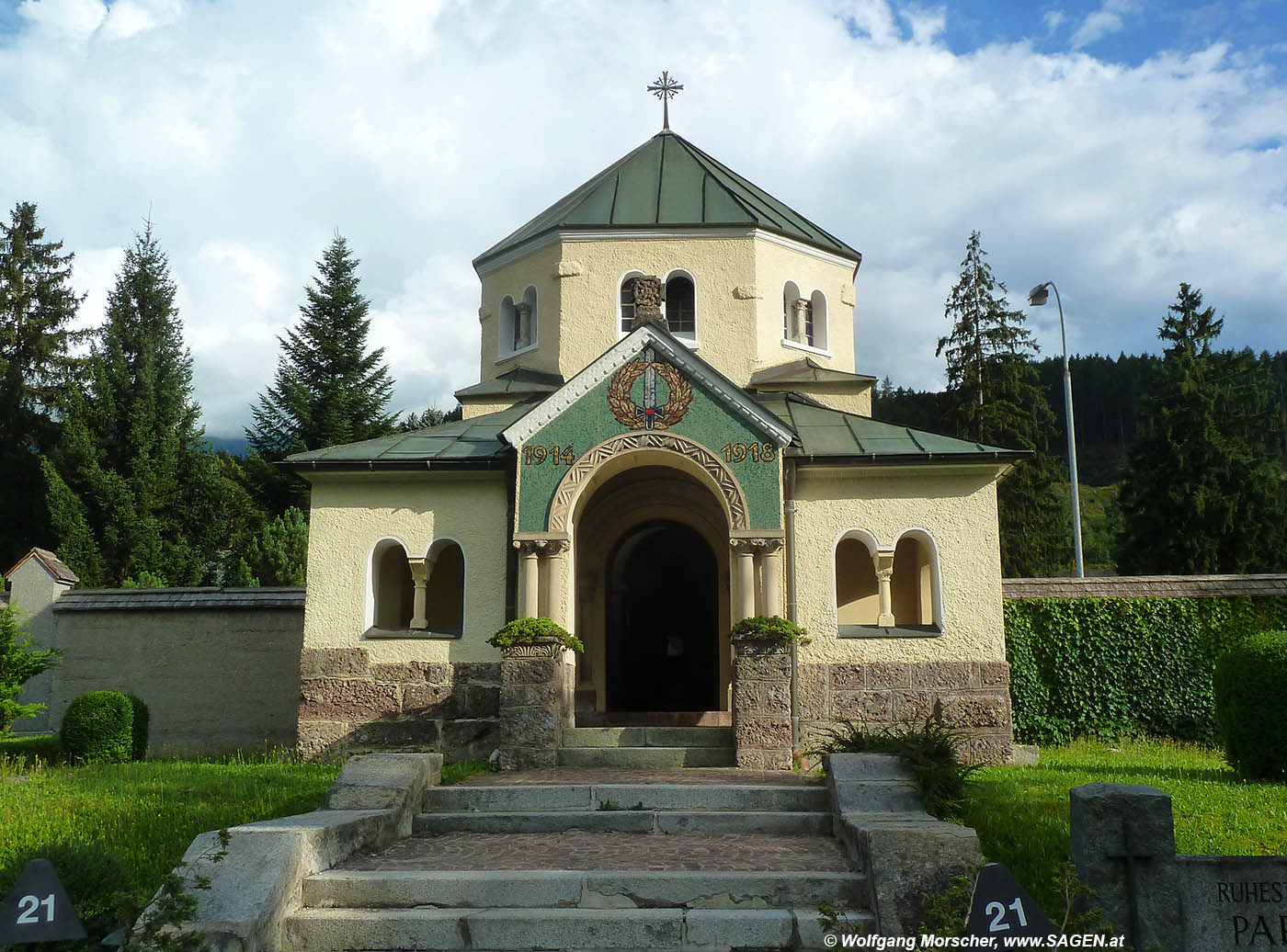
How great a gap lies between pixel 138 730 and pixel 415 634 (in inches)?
144

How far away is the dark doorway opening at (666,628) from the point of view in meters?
17.0

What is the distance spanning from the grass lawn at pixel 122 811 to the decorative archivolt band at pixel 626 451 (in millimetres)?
4155

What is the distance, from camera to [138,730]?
1411 cm

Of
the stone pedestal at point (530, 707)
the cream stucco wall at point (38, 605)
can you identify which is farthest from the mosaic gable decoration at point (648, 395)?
the cream stucco wall at point (38, 605)

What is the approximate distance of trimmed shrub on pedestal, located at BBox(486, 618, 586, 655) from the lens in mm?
12375

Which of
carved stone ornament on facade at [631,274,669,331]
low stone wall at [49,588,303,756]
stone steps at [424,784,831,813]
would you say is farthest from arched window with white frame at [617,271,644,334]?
stone steps at [424,784,831,813]

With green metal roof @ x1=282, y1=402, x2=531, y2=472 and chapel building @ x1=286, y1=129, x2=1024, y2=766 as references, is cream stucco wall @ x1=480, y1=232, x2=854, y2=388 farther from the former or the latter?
green metal roof @ x1=282, y1=402, x2=531, y2=472

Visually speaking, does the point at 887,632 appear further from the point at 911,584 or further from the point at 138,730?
the point at 138,730

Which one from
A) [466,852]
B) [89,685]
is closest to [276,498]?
[89,685]

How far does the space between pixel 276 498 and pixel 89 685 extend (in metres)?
16.8

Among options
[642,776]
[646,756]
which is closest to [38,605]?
[646,756]

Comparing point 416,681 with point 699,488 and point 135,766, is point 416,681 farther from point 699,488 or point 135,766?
point 699,488

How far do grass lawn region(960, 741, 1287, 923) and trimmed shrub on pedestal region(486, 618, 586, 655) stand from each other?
475cm

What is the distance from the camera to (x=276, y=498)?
3388 centimetres
